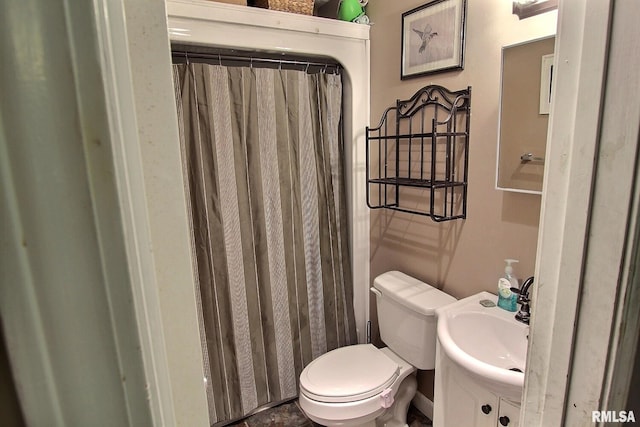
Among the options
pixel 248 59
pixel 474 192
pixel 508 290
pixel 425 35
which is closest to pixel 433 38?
pixel 425 35

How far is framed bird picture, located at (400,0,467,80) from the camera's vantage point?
1.54 meters

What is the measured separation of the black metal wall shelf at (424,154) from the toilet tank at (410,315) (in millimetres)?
359

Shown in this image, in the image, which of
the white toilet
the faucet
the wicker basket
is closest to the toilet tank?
the white toilet

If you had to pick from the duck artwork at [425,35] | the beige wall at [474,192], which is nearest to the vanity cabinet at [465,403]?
the beige wall at [474,192]

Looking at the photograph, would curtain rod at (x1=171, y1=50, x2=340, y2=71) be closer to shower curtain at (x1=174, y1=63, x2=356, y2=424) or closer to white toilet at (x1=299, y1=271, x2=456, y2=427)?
shower curtain at (x1=174, y1=63, x2=356, y2=424)

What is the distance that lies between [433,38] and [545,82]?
548 mm

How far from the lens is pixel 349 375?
5.74ft

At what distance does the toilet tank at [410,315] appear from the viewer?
5.36ft

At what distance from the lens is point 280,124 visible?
6.23ft

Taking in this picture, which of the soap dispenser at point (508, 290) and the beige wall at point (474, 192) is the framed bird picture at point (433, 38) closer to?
the beige wall at point (474, 192)

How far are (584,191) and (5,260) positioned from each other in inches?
25.2

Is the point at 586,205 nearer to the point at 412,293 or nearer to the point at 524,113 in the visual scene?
the point at 524,113

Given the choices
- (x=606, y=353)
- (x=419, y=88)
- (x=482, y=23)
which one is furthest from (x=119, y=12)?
(x=419, y=88)

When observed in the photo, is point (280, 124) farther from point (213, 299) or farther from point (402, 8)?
point (213, 299)
